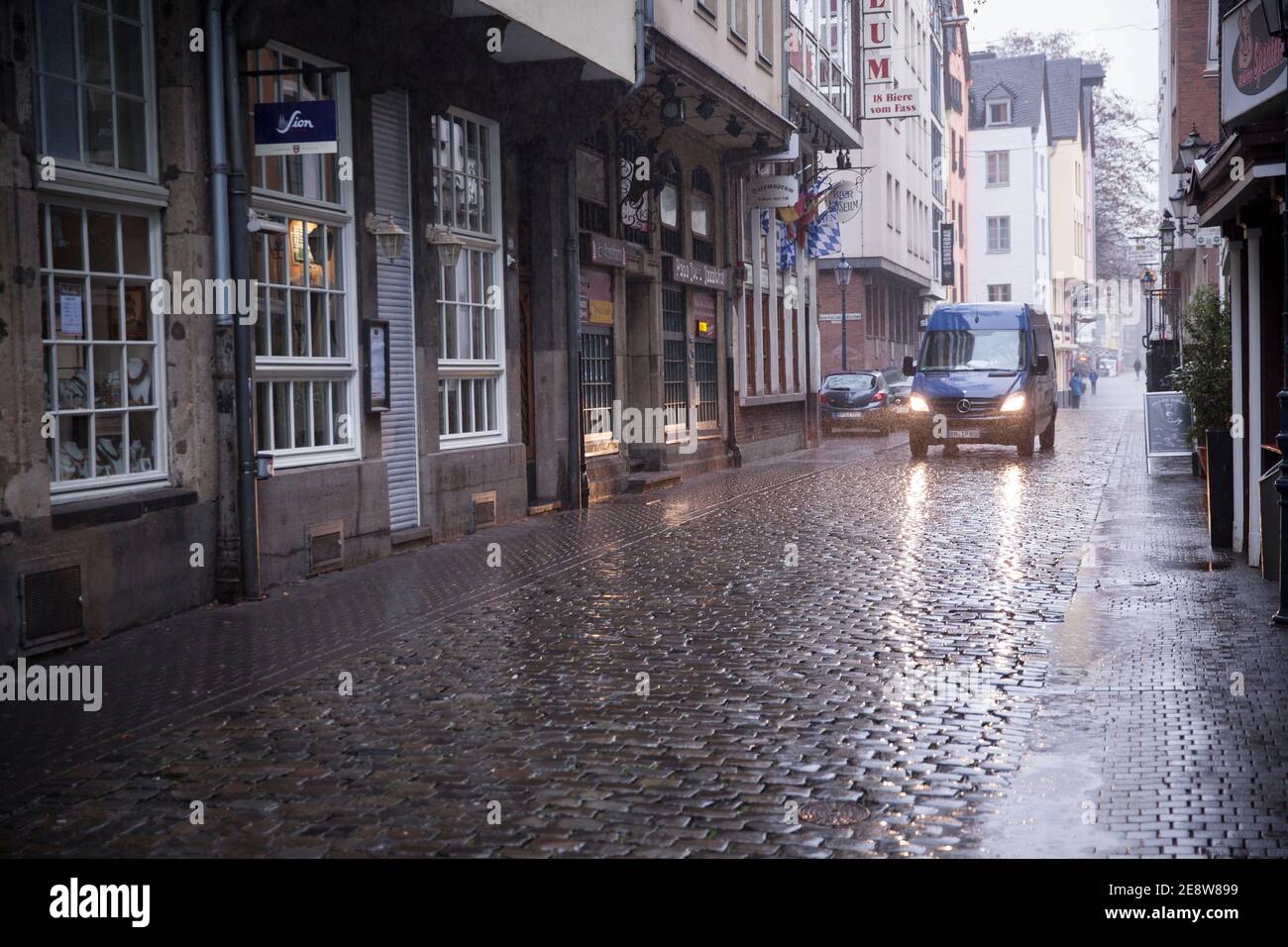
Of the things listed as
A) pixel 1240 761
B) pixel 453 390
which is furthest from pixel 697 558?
pixel 1240 761

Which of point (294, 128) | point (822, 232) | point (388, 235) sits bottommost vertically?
point (388, 235)

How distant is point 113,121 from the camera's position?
10133 millimetres

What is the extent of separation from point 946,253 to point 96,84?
2067 inches

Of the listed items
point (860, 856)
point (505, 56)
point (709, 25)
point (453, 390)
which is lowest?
point (860, 856)

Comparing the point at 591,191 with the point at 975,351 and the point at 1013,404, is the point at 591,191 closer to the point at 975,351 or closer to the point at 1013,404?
the point at 1013,404


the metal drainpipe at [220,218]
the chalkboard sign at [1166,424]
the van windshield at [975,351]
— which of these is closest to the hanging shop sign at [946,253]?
the van windshield at [975,351]

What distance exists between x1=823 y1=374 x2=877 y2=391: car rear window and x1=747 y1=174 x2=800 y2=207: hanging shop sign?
9081 millimetres

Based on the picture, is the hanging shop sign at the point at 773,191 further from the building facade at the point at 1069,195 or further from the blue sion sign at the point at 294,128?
the building facade at the point at 1069,195

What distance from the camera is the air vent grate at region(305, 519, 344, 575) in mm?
12414

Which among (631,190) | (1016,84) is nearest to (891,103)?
(631,190)

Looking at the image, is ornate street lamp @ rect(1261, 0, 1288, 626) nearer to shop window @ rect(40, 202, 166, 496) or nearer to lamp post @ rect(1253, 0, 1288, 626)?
lamp post @ rect(1253, 0, 1288, 626)
